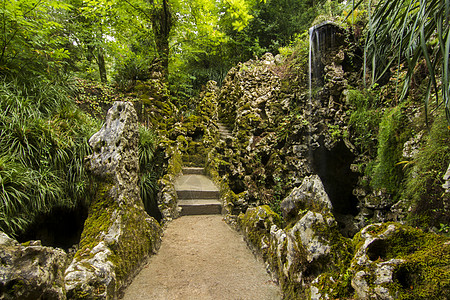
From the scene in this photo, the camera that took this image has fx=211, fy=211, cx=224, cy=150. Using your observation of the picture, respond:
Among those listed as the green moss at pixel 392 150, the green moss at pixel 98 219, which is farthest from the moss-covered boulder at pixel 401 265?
the green moss at pixel 392 150

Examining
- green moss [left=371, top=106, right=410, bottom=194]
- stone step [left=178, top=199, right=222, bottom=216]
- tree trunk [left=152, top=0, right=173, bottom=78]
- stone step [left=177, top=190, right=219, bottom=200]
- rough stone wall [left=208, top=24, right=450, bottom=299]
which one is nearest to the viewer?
rough stone wall [left=208, top=24, right=450, bottom=299]

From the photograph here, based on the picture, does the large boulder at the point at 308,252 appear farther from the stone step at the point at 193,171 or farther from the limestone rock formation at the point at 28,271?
the stone step at the point at 193,171

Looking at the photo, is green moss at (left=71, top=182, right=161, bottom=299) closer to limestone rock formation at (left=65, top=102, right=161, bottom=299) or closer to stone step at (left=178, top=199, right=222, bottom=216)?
limestone rock formation at (left=65, top=102, right=161, bottom=299)

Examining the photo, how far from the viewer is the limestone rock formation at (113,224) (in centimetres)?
191

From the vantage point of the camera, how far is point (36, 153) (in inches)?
143

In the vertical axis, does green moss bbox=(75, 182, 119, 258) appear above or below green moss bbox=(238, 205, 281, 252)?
above

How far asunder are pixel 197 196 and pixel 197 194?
0.05m

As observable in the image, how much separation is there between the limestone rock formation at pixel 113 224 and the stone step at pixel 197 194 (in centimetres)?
161

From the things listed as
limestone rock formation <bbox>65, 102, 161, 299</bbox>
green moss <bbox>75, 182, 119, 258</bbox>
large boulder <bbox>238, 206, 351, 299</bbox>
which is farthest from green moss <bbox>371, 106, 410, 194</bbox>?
green moss <bbox>75, 182, 119, 258</bbox>

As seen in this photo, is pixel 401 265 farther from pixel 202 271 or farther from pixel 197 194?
pixel 197 194

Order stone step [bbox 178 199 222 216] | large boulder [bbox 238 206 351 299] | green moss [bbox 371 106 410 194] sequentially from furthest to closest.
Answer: stone step [bbox 178 199 222 216] < green moss [bbox 371 106 410 194] < large boulder [bbox 238 206 351 299]

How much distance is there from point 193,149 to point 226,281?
4.52m

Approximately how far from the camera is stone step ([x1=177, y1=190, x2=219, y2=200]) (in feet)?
16.4

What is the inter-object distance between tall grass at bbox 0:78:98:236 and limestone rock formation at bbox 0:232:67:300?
237 cm
